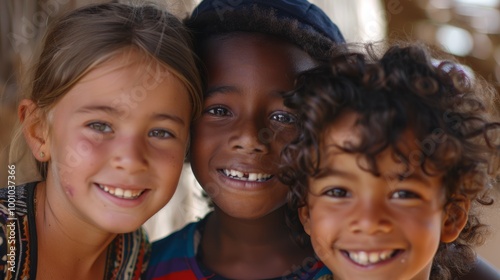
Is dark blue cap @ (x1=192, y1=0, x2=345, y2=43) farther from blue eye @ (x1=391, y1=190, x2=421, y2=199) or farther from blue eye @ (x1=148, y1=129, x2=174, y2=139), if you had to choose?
blue eye @ (x1=391, y1=190, x2=421, y2=199)

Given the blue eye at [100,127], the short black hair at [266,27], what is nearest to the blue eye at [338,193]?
the short black hair at [266,27]

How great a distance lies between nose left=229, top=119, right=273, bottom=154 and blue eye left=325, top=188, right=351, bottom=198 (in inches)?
11.7

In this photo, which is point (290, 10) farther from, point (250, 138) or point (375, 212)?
point (375, 212)

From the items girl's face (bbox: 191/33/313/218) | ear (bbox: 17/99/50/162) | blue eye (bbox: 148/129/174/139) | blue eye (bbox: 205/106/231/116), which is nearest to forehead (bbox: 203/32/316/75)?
girl's face (bbox: 191/33/313/218)

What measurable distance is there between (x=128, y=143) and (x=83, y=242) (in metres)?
0.34

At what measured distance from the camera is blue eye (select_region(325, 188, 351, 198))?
162 centimetres

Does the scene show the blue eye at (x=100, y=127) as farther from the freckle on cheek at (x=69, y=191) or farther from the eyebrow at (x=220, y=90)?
the eyebrow at (x=220, y=90)

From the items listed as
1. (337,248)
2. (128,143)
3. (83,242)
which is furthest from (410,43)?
(83,242)

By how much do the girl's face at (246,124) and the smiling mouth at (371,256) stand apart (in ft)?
1.25

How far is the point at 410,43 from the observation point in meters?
1.83

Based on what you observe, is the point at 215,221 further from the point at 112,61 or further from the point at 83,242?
the point at 112,61

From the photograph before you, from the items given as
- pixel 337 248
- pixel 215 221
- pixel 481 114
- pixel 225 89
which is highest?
pixel 481 114

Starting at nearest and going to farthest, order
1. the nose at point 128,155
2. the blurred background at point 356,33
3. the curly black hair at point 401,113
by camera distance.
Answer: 1. the curly black hair at point 401,113
2. the nose at point 128,155
3. the blurred background at point 356,33

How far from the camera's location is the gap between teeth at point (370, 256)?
63.2 inches
